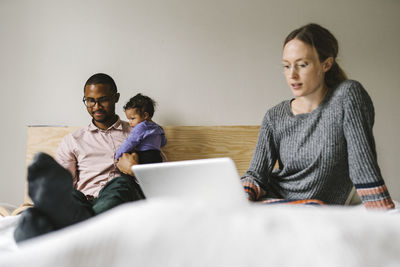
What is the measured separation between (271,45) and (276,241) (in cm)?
184

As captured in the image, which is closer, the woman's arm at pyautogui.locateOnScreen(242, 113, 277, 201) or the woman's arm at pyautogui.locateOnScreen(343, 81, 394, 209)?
the woman's arm at pyautogui.locateOnScreen(343, 81, 394, 209)

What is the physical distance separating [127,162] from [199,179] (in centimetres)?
79

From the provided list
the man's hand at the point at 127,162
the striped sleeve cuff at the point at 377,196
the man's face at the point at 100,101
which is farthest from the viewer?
the man's face at the point at 100,101

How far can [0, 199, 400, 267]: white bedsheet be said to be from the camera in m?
0.39

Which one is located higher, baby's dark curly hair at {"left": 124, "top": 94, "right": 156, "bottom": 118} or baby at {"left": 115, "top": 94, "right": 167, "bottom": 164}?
baby's dark curly hair at {"left": 124, "top": 94, "right": 156, "bottom": 118}

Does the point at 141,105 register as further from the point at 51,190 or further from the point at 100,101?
the point at 51,190

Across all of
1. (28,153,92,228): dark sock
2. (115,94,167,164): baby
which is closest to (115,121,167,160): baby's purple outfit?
(115,94,167,164): baby

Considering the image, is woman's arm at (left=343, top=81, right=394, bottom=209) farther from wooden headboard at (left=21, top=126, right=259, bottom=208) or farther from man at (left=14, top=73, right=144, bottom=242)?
wooden headboard at (left=21, top=126, right=259, bottom=208)

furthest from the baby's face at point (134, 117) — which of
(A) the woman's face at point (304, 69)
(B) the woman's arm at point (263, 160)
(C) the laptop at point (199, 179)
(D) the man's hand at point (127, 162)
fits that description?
(C) the laptop at point (199, 179)

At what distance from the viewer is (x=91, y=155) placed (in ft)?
5.07

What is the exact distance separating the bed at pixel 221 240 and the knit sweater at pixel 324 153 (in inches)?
20.5

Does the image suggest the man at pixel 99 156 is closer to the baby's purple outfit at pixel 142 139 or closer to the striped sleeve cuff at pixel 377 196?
the baby's purple outfit at pixel 142 139

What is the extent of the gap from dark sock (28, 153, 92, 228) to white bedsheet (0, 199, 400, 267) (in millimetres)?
178

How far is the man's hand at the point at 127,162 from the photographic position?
4.66 ft
